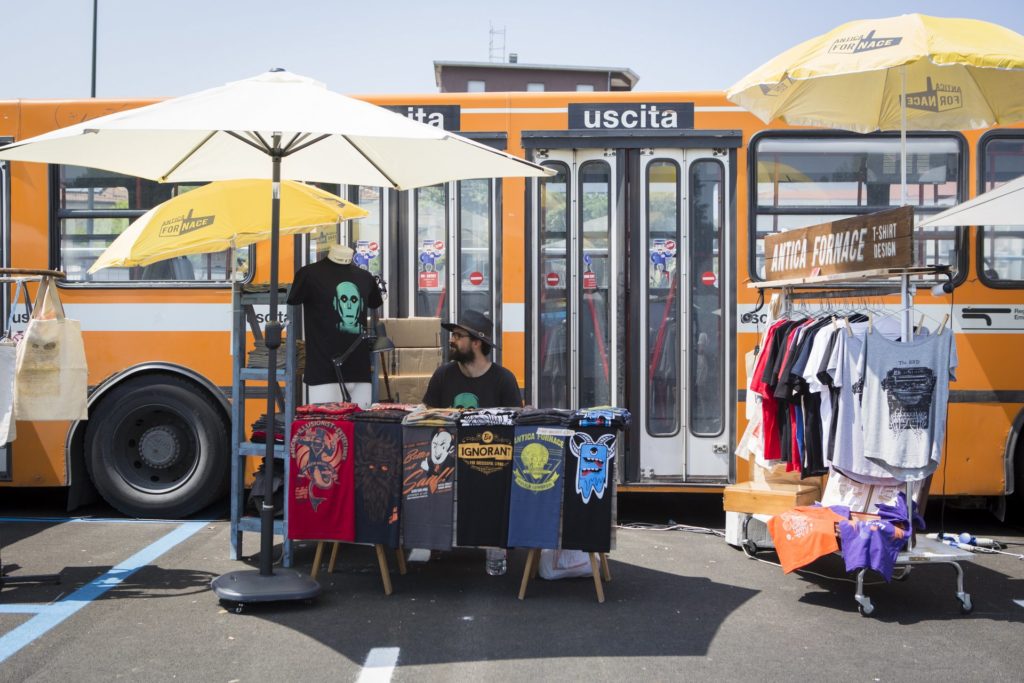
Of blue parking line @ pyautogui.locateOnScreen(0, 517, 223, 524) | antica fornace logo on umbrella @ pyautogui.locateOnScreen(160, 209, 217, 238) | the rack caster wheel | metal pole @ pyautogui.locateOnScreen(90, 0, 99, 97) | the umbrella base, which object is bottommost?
the rack caster wheel

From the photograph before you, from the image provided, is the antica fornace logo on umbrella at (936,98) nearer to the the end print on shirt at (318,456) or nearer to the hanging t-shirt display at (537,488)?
the hanging t-shirt display at (537,488)

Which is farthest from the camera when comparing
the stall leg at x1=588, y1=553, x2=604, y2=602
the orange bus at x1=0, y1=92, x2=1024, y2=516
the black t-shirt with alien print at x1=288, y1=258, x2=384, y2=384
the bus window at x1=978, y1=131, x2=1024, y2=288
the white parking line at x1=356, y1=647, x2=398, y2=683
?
the orange bus at x1=0, y1=92, x2=1024, y2=516

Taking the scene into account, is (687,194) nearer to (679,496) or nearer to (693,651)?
(679,496)

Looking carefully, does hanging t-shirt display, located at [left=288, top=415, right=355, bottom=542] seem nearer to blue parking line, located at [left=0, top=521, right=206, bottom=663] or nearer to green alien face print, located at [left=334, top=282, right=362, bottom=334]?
green alien face print, located at [left=334, top=282, right=362, bottom=334]

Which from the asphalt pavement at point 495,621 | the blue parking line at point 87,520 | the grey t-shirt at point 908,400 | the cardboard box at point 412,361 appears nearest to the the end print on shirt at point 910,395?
the grey t-shirt at point 908,400

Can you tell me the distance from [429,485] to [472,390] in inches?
39.6

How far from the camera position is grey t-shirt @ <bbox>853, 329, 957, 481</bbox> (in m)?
6.04

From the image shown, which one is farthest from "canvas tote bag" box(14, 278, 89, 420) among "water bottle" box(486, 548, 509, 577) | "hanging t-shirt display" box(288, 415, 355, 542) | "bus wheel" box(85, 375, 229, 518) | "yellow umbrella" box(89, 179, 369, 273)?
"water bottle" box(486, 548, 509, 577)

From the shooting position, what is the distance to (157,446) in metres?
8.03

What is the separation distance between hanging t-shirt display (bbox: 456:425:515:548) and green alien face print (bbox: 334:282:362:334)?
135cm

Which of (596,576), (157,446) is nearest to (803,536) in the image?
(596,576)

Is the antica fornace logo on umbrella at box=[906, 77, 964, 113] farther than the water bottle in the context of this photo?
Yes

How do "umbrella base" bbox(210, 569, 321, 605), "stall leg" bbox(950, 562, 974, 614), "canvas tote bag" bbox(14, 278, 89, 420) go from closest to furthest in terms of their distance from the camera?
"umbrella base" bbox(210, 569, 321, 605) < "stall leg" bbox(950, 562, 974, 614) < "canvas tote bag" bbox(14, 278, 89, 420)

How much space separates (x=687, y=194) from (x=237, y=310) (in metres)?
3.50
